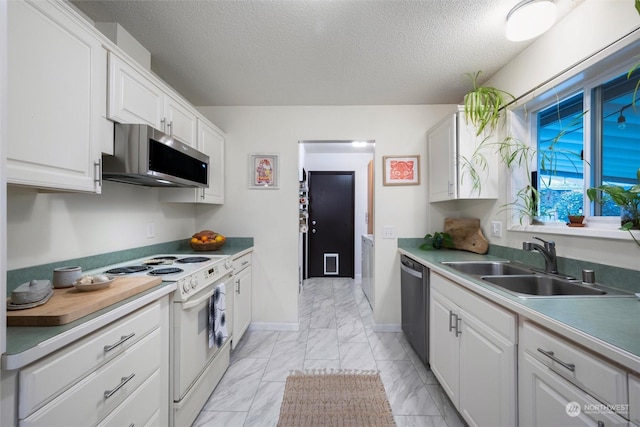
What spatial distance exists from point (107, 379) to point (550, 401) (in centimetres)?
158

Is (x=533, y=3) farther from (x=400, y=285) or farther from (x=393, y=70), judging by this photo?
(x=400, y=285)

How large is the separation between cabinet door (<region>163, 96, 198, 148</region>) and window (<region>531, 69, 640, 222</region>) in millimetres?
2567

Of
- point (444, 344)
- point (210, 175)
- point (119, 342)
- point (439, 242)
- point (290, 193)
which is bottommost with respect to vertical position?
point (444, 344)

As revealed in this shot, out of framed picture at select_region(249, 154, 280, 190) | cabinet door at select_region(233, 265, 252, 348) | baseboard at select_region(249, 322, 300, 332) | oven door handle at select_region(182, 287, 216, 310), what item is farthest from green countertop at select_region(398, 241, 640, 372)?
framed picture at select_region(249, 154, 280, 190)

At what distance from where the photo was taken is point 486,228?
2174 mm

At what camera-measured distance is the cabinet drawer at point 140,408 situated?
36.8 inches

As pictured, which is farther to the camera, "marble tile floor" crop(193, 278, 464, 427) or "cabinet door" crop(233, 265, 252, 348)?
"cabinet door" crop(233, 265, 252, 348)

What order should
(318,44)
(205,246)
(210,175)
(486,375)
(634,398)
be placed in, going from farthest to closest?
(210,175) → (205,246) → (318,44) → (486,375) → (634,398)

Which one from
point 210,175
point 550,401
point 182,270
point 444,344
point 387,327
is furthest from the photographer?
point 387,327

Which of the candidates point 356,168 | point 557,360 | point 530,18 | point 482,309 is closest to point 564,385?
point 557,360

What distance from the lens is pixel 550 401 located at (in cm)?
87

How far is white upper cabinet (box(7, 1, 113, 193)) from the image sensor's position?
86cm

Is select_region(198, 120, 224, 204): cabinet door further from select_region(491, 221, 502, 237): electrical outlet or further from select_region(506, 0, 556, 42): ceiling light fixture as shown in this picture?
select_region(491, 221, 502, 237): electrical outlet

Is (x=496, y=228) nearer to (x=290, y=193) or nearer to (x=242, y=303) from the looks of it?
(x=290, y=193)
